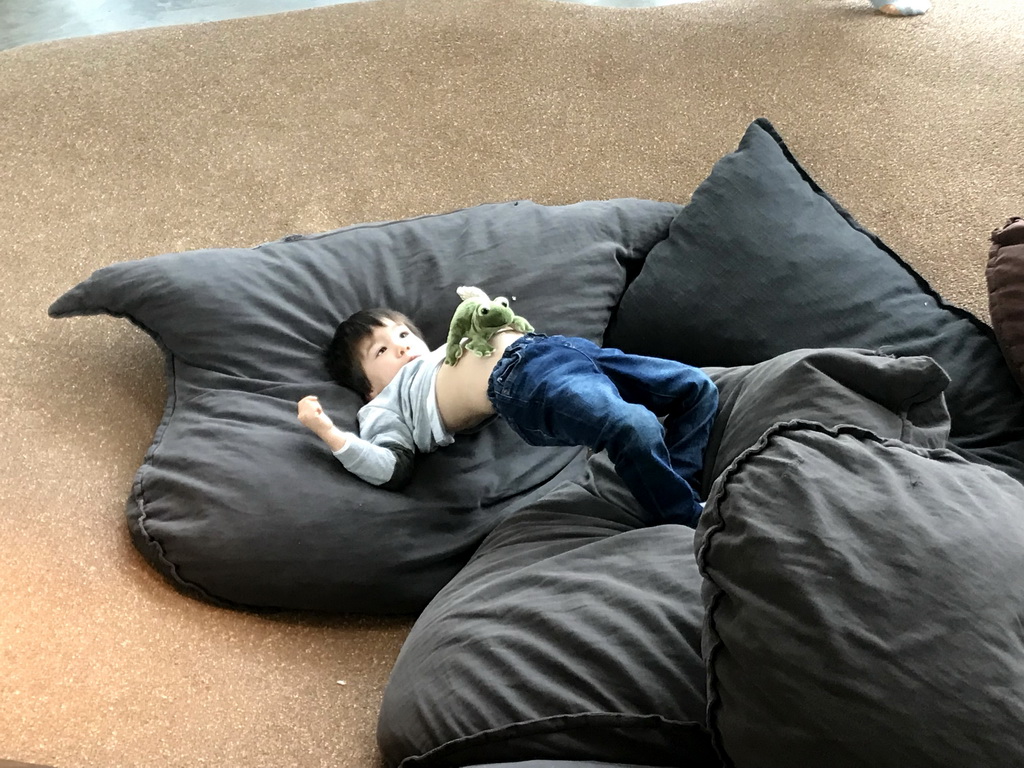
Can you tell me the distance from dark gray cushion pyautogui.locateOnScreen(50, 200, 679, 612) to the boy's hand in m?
0.04

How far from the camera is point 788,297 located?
1.30m

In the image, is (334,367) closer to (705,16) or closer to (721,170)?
(721,170)

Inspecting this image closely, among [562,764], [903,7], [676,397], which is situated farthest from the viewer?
[903,7]

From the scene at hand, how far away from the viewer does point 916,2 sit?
72.0 inches

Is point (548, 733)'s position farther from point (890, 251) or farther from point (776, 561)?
point (890, 251)

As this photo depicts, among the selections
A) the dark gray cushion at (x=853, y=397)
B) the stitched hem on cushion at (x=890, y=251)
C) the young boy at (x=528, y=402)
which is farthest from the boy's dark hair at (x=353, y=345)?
the stitched hem on cushion at (x=890, y=251)

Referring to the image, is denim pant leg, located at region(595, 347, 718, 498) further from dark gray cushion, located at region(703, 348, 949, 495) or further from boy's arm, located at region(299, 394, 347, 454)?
boy's arm, located at region(299, 394, 347, 454)

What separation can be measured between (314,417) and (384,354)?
0.16 meters

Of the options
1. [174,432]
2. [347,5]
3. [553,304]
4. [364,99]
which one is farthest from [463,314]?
[347,5]

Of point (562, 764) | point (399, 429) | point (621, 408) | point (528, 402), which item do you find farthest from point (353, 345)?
point (562, 764)

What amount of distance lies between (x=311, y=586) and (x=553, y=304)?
1.73 ft

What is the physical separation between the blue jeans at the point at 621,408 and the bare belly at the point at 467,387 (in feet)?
0.10

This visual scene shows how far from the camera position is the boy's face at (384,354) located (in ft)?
4.35

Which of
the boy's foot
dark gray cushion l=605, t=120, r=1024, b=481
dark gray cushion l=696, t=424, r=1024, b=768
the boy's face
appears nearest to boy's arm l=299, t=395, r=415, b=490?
the boy's face
